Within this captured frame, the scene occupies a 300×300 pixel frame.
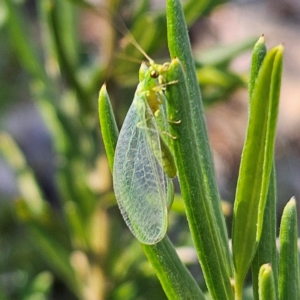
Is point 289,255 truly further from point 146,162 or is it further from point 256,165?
point 146,162

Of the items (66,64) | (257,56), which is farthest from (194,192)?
(66,64)

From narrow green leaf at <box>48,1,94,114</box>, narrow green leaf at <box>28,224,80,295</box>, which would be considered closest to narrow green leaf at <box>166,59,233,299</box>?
narrow green leaf at <box>48,1,94,114</box>

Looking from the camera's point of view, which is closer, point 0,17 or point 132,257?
point 132,257

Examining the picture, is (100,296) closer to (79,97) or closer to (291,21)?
(79,97)

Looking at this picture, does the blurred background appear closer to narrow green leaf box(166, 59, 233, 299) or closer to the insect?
the insect

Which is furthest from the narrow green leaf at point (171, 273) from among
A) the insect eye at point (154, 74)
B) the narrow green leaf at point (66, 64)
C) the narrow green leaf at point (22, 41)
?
the narrow green leaf at point (22, 41)

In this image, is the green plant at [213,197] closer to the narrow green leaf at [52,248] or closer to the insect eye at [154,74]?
the insect eye at [154,74]

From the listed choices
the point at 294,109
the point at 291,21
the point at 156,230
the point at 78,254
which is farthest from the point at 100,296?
the point at 291,21

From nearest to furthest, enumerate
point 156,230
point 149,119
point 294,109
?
point 156,230
point 149,119
point 294,109
